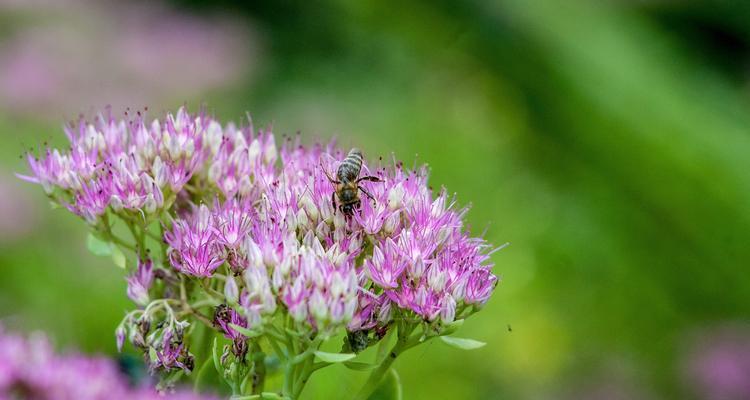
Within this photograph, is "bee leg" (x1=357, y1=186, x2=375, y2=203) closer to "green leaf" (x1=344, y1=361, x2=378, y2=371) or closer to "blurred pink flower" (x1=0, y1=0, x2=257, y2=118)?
"green leaf" (x1=344, y1=361, x2=378, y2=371)

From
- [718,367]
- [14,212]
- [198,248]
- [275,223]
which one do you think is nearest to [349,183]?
[275,223]

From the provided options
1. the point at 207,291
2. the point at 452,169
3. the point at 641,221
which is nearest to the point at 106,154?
the point at 207,291

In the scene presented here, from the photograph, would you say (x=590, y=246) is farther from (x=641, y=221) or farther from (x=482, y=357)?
(x=482, y=357)

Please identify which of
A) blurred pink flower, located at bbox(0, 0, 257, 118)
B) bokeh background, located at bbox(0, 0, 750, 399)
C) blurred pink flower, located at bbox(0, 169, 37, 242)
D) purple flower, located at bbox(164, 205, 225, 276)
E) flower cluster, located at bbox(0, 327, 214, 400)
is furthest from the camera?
blurred pink flower, located at bbox(0, 0, 257, 118)

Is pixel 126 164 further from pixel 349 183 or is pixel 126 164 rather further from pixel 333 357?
pixel 333 357

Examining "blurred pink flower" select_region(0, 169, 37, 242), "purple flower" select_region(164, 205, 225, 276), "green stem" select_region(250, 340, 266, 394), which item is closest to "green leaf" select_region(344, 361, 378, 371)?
"green stem" select_region(250, 340, 266, 394)

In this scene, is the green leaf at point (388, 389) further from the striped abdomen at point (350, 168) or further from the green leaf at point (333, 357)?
the striped abdomen at point (350, 168)
